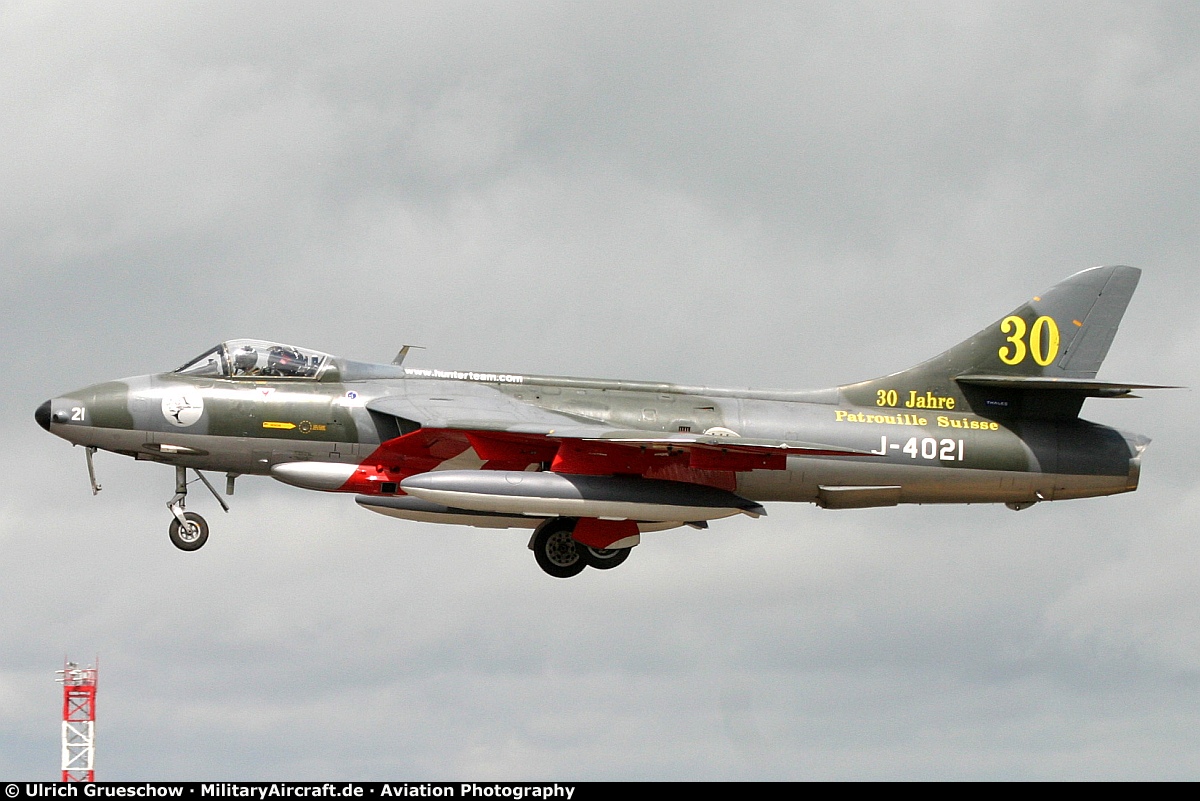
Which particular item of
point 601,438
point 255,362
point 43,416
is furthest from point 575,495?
point 43,416

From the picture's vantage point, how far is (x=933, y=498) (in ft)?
79.3

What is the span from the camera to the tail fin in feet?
79.7

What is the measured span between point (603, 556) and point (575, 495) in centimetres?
A: 256

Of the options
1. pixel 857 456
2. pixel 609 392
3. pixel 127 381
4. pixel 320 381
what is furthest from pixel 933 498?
pixel 127 381

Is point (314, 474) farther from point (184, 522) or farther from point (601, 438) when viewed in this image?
point (601, 438)

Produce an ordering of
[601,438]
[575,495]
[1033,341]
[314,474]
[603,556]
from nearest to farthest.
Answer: [601,438] → [575,495] → [314,474] → [603,556] → [1033,341]

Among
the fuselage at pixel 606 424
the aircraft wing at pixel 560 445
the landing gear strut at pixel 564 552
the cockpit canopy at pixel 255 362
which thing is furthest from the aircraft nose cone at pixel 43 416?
the landing gear strut at pixel 564 552

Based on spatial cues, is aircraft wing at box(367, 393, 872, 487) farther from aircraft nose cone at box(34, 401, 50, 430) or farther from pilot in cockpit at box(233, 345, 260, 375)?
aircraft nose cone at box(34, 401, 50, 430)

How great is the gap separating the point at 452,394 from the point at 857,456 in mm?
5686

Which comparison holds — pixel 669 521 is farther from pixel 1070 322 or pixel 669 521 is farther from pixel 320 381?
pixel 1070 322

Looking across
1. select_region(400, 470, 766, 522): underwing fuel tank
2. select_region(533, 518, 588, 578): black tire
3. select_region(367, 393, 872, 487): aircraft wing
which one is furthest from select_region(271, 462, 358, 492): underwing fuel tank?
select_region(533, 518, 588, 578): black tire

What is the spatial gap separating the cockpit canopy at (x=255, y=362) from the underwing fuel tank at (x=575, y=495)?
7.69 feet

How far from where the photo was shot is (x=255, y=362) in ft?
76.1

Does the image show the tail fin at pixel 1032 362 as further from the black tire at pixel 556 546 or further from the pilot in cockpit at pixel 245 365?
the pilot in cockpit at pixel 245 365
